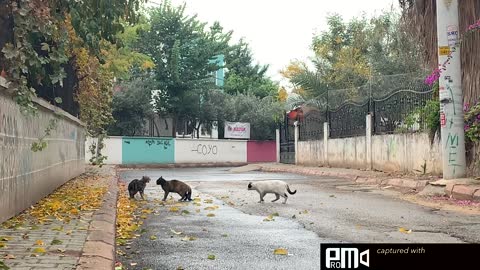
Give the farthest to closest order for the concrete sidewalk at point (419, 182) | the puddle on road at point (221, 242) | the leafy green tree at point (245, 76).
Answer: the leafy green tree at point (245, 76)
the concrete sidewalk at point (419, 182)
the puddle on road at point (221, 242)

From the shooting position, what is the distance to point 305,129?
27156 millimetres

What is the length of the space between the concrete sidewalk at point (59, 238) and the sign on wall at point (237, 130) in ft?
101

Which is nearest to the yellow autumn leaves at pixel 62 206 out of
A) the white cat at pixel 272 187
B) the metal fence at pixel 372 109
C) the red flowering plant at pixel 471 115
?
the white cat at pixel 272 187

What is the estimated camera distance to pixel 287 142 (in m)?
30.3

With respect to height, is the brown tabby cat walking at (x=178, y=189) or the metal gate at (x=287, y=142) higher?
the metal gate at (x=287, y=142)

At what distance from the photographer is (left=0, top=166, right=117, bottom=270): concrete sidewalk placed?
449cm

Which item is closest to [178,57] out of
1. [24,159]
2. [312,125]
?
[312,125]

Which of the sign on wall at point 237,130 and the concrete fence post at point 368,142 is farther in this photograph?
the sign on wall at point 237,130

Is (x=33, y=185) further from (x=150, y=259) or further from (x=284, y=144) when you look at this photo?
(x=284, y=144)

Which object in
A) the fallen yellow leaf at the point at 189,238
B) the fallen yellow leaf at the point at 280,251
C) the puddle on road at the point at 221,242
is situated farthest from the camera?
the fallen yellow leaf at the point at 189,238

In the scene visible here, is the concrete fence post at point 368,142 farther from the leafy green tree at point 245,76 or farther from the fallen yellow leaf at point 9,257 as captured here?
the leafy green tree at point 245,76

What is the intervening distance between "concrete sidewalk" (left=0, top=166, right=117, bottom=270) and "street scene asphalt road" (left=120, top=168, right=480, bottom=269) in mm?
439

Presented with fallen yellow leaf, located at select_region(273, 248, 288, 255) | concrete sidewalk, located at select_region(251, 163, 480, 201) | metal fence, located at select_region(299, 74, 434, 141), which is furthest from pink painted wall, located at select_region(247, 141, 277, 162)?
fallen yellow leaf, located at select_region(273, 248, 288, 255)

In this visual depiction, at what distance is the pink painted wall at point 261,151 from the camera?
4001 centimetres
